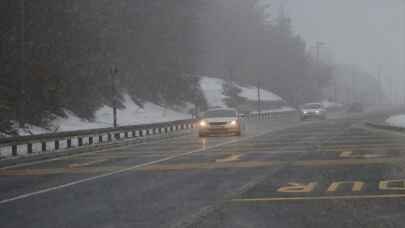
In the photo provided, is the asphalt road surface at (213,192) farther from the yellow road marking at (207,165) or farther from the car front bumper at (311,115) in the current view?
the car front bumper at (311,115)

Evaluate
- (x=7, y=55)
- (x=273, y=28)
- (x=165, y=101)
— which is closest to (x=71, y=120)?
(x=7, y=55)

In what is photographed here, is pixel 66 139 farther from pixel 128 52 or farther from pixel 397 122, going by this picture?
pixel 128 52

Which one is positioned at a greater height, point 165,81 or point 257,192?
point 165,81

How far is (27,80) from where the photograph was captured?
4238 cm

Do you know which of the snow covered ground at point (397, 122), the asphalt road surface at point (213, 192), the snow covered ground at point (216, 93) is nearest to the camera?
the asphalt road surface at point (213, 192)

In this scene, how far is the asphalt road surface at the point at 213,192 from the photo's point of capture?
9359 millimetres

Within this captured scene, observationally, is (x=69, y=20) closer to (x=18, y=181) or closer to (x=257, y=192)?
(x=18, y=181)

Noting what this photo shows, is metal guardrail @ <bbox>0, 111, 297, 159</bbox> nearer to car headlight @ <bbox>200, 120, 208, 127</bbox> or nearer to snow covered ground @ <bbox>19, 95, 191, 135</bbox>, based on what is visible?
car headlight @ <bbox>200, 120, 208, 127</bbox>

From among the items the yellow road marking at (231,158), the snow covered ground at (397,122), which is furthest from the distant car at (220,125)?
the yellow road marking at (231,158)

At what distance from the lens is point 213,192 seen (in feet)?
40.6

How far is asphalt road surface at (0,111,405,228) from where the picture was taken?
30.7ft

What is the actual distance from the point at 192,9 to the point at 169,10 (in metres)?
10.9

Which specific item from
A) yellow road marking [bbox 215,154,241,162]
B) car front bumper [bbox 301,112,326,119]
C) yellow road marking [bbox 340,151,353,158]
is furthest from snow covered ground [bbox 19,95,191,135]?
yellow road marking [bbox 340,151,353,158]

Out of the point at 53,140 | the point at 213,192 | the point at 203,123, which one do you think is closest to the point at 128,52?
the point at 203,123
